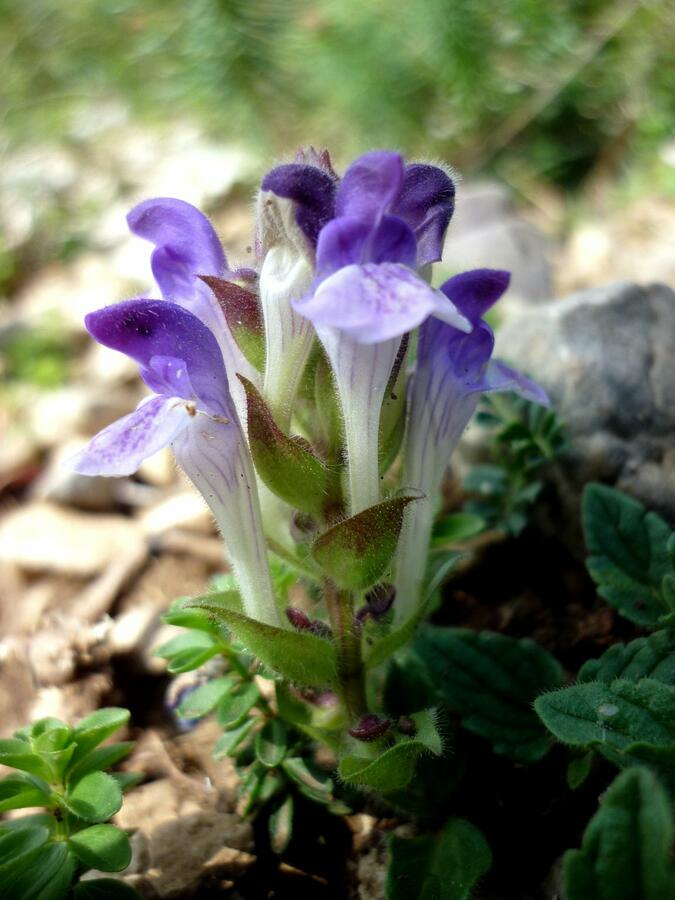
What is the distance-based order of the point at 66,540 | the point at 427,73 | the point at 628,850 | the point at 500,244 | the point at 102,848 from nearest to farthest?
the point at 628,850
the point at 102,848
the point at 66,540
the point at 500,244
the point at 427,73

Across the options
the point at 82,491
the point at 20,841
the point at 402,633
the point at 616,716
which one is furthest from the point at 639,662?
the point at 82,491

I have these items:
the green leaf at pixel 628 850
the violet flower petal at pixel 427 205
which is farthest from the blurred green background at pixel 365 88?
the green leaf at pixel 628 850

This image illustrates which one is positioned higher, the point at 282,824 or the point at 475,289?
the point at 475,289

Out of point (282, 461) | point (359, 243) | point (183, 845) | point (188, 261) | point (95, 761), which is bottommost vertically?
point (183, 845)

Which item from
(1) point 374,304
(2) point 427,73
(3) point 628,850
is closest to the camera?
(3) point 628,850

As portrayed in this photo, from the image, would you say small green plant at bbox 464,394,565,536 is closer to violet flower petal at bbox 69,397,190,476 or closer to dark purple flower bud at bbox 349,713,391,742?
dark purple flower bud at bbox 349,713,391,742

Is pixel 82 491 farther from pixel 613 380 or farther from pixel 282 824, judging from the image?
pixel 613 380

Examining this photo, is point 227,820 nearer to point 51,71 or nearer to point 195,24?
point 195,24
